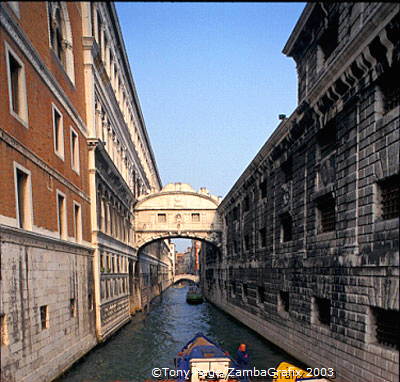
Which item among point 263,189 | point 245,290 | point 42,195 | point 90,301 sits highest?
point 263,189

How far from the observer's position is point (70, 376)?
1232cm

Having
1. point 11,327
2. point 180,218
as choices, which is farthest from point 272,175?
point 180,218

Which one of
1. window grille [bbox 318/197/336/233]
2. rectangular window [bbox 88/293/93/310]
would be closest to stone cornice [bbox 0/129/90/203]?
rectangular window [bbox 88/293/93/310]

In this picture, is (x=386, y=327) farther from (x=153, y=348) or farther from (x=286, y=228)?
(x=153, y=348)

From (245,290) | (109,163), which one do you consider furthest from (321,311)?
(109,163)

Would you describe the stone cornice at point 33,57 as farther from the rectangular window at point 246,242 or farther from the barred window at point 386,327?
the rectangular window at point 246,242

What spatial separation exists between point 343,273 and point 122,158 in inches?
780

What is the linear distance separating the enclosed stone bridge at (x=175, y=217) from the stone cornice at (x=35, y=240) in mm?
16758

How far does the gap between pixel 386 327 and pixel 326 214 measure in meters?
4.23

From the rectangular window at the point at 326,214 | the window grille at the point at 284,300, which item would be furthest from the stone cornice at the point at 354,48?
the window grille at the point at 284,300

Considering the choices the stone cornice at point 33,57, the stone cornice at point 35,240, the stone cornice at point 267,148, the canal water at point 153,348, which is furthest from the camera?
the stone cornice at point 267,148

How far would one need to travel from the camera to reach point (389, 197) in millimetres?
8805

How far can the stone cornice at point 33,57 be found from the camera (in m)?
8.76

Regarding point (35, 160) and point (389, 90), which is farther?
point (35, 160)
